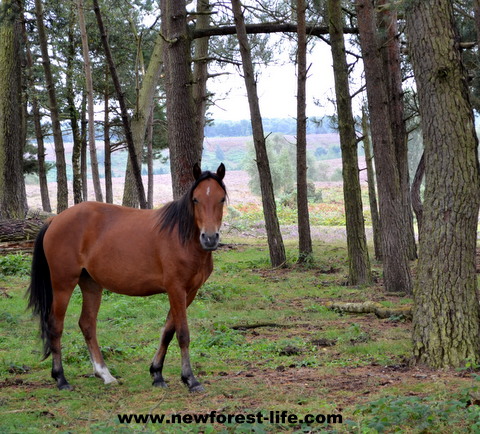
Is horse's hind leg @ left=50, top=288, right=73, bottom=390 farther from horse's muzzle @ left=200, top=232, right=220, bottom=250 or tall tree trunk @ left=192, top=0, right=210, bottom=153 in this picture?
tall tree trunk @ left=192, top=0, right=210, bottom=153

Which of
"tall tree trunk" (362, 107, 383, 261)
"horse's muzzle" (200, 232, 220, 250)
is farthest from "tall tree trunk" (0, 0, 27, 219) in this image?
"horse's muzzle" (200, 232, 220, 250)

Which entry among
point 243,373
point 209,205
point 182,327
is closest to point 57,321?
point 182,327

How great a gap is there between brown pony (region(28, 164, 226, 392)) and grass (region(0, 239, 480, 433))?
427mm

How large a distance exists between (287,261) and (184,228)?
11.8m

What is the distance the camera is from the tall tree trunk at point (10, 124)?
787 inches

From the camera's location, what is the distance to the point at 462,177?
661 centimetres

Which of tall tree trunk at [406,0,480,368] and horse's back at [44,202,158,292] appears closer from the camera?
tall tree trunk at [406,0,480,368]

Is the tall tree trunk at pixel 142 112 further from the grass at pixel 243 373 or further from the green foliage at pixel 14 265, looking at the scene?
the grass at pixel 243 373

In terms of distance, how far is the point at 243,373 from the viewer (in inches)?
272

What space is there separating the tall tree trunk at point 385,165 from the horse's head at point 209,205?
6.89 meters

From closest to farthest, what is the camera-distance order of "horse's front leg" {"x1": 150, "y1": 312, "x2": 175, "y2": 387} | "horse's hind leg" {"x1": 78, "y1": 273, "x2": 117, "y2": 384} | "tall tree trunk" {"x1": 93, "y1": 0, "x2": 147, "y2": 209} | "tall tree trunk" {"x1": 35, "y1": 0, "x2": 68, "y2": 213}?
"horse's front leg" {"x1": 150, "y1": 312, "x2": 175, "y2": 387} → "horse's hind leg" {"x1": 78, "y1": 273, "x2": 117, "y2": 384} → "tall tree trunk" {"x1": 93, "y1": 0, "x2": 147, "y2": 209} → "tall tree trunk" {"x1": 35, "y1": 0, "x2": 68, "y2": 213}

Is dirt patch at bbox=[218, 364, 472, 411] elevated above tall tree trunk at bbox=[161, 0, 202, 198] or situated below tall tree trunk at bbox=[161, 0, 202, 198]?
below

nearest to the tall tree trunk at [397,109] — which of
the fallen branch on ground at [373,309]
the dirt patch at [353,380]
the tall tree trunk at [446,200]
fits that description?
the fallen branch on ground at [373,309]

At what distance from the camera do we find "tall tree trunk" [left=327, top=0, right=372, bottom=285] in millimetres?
13680
